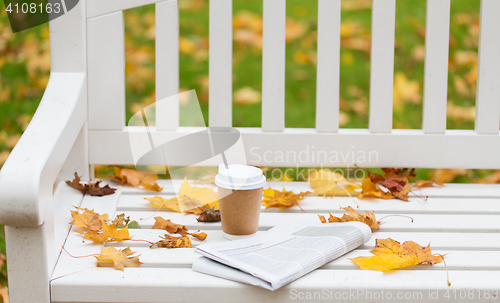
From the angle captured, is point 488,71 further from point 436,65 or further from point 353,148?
point 353,148

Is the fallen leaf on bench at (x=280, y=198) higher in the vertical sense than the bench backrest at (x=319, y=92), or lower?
lower

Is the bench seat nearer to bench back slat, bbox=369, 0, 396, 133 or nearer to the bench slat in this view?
the bench slat

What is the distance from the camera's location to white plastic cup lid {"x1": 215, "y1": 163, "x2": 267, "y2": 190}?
1.00 m

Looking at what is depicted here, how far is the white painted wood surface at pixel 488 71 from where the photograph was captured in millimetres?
1382

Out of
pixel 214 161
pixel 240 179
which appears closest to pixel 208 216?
pixel 240 179

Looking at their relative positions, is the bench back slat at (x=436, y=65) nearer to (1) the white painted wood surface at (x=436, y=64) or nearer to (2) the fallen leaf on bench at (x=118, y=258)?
(1) the white painted wood surface at (x=436, y=64)

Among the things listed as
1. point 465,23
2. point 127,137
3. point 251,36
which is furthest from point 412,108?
point 127,137

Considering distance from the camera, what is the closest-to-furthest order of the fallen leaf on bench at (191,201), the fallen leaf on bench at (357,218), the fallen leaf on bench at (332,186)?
the fallen leaf on bench at (357,218) → the fallen leaf on bench at (191,201) → the fallen leaf on bench at (332,186)

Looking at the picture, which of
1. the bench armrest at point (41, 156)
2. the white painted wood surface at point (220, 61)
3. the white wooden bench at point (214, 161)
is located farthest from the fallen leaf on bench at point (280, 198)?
the bench armrest at point (41, 156)

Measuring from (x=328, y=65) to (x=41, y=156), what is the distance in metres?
0.79

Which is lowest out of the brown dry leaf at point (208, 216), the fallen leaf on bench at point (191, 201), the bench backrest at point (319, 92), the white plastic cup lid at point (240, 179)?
the brown dry leaf at point (208, 216)

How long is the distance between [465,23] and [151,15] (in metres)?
1.68

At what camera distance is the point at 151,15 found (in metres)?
2.87

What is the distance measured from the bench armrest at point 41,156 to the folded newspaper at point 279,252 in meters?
0.30
